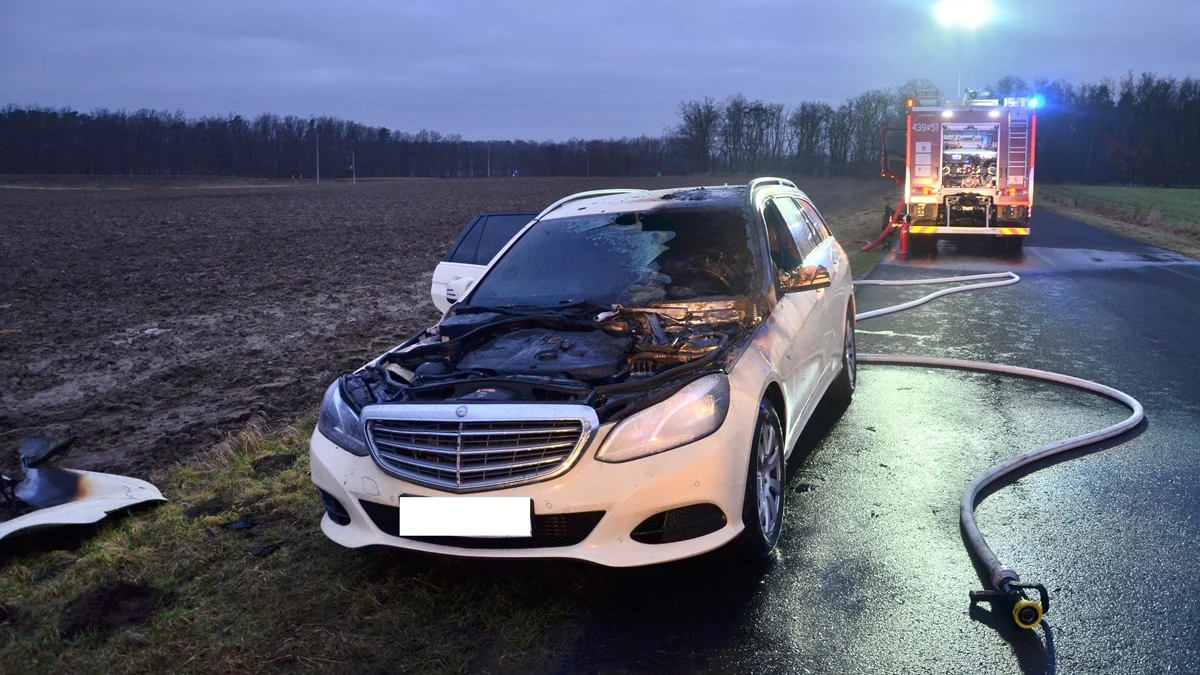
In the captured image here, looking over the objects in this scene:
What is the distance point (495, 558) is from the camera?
146 inches

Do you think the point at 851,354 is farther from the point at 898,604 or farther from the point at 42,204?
the point at 42,204

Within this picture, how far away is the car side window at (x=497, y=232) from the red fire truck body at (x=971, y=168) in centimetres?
1283

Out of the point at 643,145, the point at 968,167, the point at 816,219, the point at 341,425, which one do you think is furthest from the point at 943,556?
the point at 643,145

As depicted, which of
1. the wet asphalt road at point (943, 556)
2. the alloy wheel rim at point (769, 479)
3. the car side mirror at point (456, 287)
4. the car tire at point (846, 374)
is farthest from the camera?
the car side mirror at point (456, 287)

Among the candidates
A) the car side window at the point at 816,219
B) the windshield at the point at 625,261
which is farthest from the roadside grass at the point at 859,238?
the windshield at the point at 625,261

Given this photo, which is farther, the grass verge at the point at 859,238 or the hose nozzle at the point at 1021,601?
the grass verge at the point at 859,238

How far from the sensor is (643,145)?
102000 millimetres

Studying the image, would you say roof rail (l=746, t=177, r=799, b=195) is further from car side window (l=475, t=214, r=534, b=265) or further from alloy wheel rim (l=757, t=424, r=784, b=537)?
car side window (l=475, t=214, r=534, b=265)

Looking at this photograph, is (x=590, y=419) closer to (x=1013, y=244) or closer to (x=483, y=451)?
(x=483, y=451)

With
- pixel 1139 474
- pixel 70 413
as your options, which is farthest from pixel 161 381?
pixel 1139 474

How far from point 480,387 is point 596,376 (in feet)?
1.64

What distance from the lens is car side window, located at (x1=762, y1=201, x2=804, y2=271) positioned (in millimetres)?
5566

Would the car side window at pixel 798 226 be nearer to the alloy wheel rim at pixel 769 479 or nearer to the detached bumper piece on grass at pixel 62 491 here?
the alloy wheel rim at pixel 769 479

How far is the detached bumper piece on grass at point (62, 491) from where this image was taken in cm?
518
